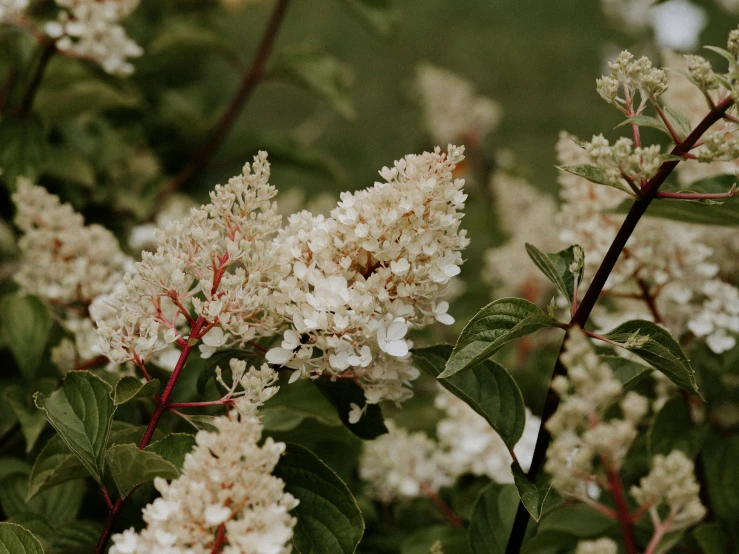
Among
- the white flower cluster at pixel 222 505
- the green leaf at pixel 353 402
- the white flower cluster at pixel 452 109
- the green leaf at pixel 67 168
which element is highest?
the white flower cluster at pixel 452 109

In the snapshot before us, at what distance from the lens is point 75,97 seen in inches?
57.9

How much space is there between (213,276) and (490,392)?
1.15 feet

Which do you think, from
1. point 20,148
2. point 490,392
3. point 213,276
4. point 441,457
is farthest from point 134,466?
point 20,148

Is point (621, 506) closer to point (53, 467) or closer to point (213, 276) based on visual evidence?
point (213, 276)

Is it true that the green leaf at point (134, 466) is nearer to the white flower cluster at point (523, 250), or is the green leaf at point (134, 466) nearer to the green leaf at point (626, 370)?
the green leaf at point (626, 370)

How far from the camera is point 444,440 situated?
131 cm

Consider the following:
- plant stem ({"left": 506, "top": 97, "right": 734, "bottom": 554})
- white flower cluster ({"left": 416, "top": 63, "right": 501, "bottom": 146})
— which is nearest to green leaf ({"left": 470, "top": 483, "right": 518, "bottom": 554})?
plant stem ({"left": 506, "top": 97, "right": 734, "bottom": 554})

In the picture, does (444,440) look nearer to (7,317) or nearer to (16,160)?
(7,317)

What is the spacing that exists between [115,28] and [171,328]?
700 mm

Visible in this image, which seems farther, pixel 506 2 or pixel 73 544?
pixel 506 2

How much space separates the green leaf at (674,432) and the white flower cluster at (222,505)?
2.07ft

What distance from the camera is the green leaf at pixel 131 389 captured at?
0.77 m

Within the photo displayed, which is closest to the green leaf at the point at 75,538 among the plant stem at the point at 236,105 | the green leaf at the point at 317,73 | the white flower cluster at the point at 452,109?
the plant stem at the point at 236,105

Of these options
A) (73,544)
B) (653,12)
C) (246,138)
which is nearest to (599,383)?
(73,544)
